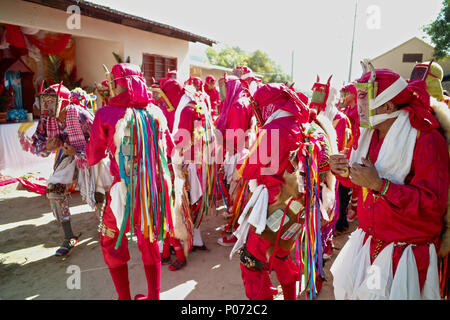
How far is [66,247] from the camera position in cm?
382

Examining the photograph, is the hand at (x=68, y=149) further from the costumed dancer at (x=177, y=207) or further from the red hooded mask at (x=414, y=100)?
the red hooded mask at (x=414, y=100)

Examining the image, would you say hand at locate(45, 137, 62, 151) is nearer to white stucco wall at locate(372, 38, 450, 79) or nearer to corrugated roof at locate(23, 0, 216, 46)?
corrugated roof at locate(23, 0, 216, 46)

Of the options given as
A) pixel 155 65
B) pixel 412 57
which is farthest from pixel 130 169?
pixel 412 57

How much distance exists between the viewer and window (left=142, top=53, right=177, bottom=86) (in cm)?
974

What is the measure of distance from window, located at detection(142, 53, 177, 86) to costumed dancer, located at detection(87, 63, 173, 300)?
298 inches

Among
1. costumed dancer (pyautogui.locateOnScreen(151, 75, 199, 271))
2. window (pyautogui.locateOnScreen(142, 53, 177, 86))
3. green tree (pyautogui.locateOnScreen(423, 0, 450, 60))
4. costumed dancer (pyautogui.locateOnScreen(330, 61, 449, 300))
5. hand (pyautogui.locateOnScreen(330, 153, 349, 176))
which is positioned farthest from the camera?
green tree (pyautogui.locateOnScreen(423, 0, 450, 60))

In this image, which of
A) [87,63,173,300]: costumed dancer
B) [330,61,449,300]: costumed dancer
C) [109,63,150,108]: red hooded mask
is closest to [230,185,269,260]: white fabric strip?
[330,61,449,300]: costumed dancer

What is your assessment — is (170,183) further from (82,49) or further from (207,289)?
(82,49)

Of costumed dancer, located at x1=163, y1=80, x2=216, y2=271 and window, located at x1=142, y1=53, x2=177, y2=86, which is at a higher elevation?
window, located at x1=142, y1=53, x2=177, y2=86

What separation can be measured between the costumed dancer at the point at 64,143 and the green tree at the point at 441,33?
18566 millimetres

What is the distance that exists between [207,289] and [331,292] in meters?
1.39

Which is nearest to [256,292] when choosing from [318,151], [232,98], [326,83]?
[318,151]

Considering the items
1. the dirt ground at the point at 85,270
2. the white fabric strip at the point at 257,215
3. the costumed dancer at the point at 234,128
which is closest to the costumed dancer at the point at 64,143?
the dirt ground at the point at 85,270

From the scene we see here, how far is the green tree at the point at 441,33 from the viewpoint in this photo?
1486 cm
